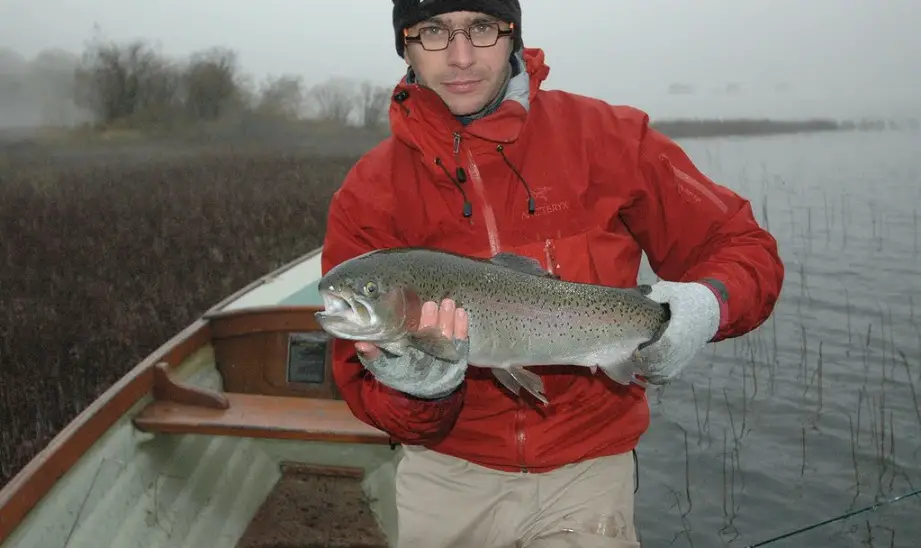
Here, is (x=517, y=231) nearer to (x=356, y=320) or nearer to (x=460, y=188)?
(x=460, y=188)

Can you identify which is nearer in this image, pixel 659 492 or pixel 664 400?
pixel 659 492

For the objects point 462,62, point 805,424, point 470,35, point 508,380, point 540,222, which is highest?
point 470,35

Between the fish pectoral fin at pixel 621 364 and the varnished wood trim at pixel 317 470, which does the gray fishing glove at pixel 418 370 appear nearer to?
the fish pectoral fin at pixel 621 364

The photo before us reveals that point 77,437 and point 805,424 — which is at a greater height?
point 77,437

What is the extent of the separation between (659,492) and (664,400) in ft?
6.66

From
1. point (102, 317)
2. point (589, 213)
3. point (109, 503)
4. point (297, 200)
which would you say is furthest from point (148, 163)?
point (589, 213)

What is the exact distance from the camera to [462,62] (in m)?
3.25

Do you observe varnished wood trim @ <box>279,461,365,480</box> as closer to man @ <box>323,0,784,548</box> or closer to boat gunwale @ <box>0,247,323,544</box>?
boat gunwale @ <box>0,247,323,544</box>

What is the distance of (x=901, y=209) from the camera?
1984 centimetres

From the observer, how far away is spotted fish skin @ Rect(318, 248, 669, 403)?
2.72 metres

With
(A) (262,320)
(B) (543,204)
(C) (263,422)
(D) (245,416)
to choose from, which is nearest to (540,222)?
(B) (543,204)

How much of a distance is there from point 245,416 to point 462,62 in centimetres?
285

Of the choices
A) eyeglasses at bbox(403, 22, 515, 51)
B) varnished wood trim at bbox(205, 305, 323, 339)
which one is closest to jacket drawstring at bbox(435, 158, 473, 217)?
eyeglasses at bbox(403, 22, 515, 51)

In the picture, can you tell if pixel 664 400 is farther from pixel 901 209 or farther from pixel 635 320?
pixel 901 209
